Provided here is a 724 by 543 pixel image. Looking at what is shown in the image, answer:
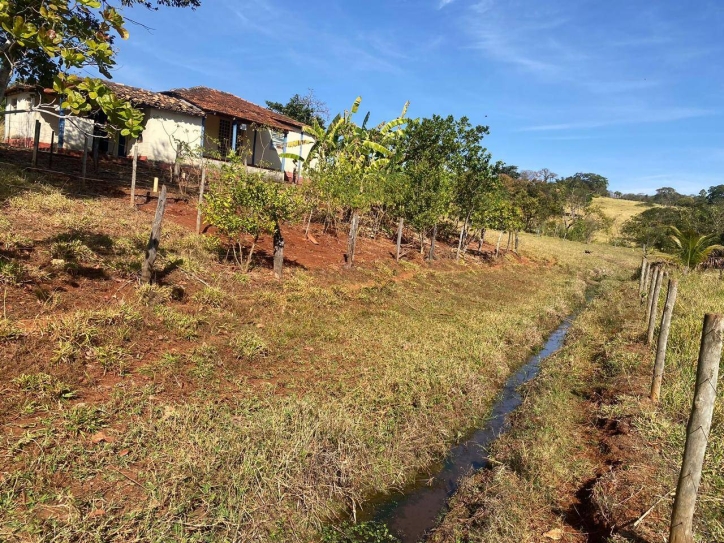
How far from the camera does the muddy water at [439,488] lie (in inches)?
186

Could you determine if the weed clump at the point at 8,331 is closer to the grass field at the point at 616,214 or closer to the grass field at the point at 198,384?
the grass field at the point at 198,384

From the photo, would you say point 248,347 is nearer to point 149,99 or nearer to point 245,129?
point 149,99

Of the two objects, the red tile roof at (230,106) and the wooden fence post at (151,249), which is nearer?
the wooden fence post at (151,249)

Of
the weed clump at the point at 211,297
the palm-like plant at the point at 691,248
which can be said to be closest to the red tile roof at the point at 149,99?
the weed clump at the point at 211,297

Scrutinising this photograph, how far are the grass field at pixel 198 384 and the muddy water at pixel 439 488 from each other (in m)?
0.22

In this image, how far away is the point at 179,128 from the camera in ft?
66.6

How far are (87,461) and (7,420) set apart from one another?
3.34 ft

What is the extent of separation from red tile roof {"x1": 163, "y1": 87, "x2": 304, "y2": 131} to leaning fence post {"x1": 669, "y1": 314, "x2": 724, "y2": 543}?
2219 centimetres

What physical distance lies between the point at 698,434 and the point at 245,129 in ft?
82.2

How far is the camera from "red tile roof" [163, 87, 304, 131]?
2214 centimetres

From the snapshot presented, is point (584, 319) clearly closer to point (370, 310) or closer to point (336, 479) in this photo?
point (370, 310)

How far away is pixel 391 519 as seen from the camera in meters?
4.76

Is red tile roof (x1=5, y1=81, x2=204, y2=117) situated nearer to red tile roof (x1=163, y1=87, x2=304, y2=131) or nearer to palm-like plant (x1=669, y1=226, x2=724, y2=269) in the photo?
red tile roof (x1=163, y1=87, x2=304, y2=131)

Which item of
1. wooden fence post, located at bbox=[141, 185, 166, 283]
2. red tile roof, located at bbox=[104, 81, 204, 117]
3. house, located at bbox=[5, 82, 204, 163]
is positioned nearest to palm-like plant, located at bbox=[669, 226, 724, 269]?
wooden fence post, located at bbox=[141, 185, 166, 283]
